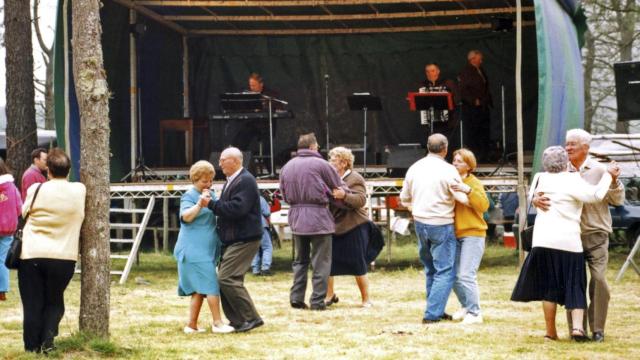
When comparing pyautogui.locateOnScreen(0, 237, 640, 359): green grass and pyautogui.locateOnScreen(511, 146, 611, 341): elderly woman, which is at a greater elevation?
pyautogui.locateOnScreen(511, 146, 611, 341): elderly woman

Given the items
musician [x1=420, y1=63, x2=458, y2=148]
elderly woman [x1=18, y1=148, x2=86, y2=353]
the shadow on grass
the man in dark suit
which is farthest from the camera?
the man in dark suit

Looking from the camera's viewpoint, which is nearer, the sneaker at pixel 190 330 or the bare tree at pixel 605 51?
the sneaker at pixel 190 330

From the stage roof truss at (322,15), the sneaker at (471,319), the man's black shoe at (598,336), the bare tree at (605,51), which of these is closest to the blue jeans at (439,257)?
the sneaker at (471,319)

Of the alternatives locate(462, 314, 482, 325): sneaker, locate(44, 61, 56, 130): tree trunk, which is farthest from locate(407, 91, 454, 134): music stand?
locate(44, 61, 56, 130): tree trunk

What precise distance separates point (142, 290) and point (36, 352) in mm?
5068

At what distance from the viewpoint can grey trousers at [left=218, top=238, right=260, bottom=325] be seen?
888 centimetres

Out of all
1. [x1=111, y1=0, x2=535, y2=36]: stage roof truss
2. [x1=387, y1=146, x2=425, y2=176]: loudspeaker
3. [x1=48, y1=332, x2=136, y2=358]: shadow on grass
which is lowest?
[x1=48, y1=332, x2=136, y2=358]: shadow on grass

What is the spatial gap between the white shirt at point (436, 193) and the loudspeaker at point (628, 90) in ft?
7.35

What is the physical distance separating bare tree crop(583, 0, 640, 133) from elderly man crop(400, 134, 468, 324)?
16.1 metres

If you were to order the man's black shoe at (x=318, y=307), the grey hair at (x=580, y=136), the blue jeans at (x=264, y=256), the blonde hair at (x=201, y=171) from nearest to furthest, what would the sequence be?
the grey hair at (x=580, y=136) → the blonde hair at (x=201, y=171) → the man's black shoe at (x=318, y=307) → the blue jeans at (x=264, y=256)

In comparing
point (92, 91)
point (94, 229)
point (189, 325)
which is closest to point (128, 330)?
point (189, 325)

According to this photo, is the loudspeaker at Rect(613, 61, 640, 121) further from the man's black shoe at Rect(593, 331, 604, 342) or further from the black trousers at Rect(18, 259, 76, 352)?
the black trousers at Rect(18, 259, 76, 352)

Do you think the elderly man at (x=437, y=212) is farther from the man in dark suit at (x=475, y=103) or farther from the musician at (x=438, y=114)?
the man in dark suit at (x=475, y=103)

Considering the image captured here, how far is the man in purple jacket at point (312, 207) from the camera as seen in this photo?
1054 cm
